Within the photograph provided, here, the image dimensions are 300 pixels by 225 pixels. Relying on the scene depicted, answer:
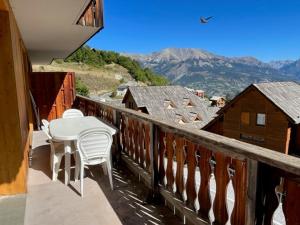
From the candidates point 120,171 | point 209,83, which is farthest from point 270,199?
point 209,83

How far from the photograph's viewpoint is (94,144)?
114 inches

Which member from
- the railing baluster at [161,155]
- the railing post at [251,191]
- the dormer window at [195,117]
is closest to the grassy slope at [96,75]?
the dormer window at [195,117]

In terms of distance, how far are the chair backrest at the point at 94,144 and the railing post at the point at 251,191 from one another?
190cm

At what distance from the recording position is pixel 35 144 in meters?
5.18

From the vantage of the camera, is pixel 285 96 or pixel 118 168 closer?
pixel 118 168

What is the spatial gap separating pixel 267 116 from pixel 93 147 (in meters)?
14.5

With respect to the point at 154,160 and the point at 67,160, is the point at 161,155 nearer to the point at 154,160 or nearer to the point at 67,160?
the point at 154,160

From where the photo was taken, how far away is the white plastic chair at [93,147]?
9.24ft

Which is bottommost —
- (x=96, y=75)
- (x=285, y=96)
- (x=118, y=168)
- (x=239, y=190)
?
(x=118, y=168)

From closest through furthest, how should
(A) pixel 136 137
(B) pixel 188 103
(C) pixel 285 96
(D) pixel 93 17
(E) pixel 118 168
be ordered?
(A) pixel 136 137 → (E) pixel 118 168 → (D) pixel 93 17 → (C) pixel 285 96 → (B) pixel 188 103

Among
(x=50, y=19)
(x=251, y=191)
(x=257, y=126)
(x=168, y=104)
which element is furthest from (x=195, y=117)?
(x=251, y=191)

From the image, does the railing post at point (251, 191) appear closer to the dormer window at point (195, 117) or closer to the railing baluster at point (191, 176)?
the railing baluster at point (191, 176)

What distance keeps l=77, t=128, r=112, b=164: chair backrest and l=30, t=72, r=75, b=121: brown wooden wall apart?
17.8 ft

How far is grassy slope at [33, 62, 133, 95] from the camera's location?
128 feet
